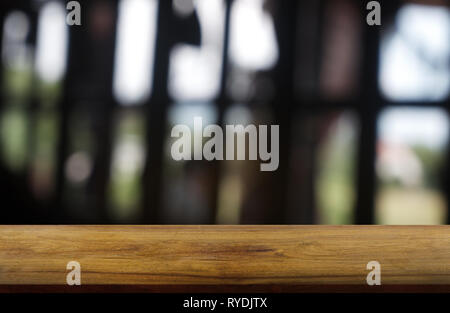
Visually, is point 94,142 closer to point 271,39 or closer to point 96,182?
point 96,182

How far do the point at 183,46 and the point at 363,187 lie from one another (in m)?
0.70

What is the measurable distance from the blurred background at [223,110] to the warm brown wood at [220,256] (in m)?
0.37

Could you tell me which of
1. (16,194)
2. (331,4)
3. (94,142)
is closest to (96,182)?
(94,142)

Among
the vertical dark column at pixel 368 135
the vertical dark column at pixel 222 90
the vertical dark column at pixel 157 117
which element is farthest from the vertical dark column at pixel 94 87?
the vertical dark column at pixel 368 135

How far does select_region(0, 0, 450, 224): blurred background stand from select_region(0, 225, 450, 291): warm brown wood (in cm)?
37

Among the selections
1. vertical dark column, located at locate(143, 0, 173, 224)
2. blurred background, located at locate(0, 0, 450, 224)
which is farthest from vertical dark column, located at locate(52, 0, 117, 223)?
vertical dark column, located at locate(143, 0, 173, 224)

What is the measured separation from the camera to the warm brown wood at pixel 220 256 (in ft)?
2.39

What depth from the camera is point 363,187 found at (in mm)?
1133

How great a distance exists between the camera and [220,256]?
0.74 meters

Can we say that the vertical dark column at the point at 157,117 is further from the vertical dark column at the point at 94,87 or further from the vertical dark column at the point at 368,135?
the vertical dark column at the point at 368,135

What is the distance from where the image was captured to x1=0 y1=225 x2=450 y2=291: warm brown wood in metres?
0.73

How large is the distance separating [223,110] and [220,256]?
510 mm

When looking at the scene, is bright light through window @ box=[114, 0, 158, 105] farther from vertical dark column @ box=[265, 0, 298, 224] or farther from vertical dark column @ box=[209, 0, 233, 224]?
vertical dark column @ box=[265, 0, 298, 224]
